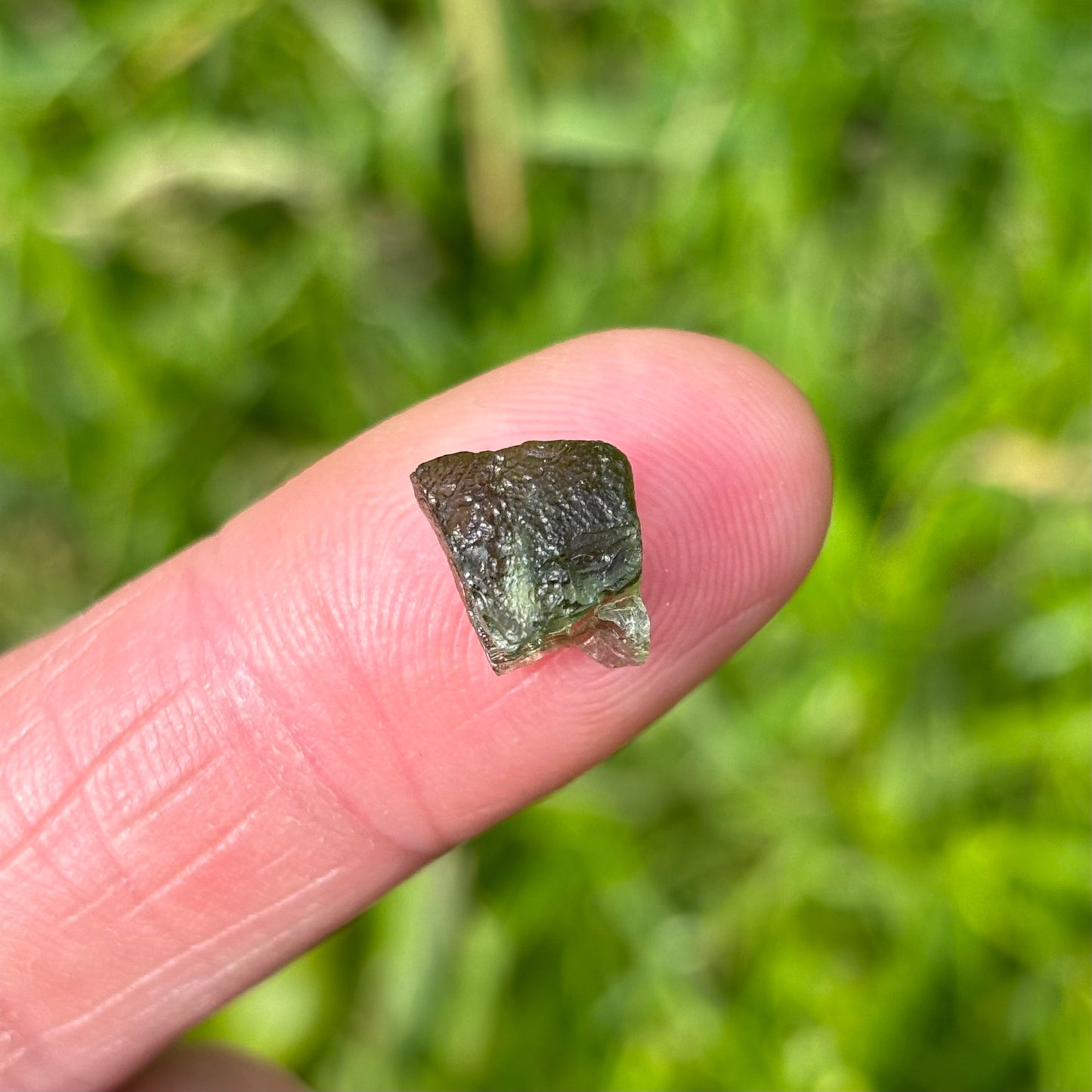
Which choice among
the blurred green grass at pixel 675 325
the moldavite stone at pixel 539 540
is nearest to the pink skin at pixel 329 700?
the moldavite stone at pixel 539 540

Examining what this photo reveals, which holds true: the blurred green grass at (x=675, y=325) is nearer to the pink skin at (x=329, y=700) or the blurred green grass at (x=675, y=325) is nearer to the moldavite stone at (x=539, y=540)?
the pink skin at (x=329, y=700)

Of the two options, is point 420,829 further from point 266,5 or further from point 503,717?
point 266,5

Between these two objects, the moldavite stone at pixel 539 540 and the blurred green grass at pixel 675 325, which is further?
the blurred green grass at pixel 675 325

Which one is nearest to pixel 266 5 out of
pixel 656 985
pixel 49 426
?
pixel 49 426

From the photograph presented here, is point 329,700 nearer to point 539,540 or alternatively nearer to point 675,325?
point 539,540

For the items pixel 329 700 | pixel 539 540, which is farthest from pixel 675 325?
pixel 329 700

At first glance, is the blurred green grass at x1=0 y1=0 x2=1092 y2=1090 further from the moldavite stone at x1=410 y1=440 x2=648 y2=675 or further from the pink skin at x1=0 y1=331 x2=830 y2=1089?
the moldavite stone at x1=410 y1=440 x2=648 y2=675
